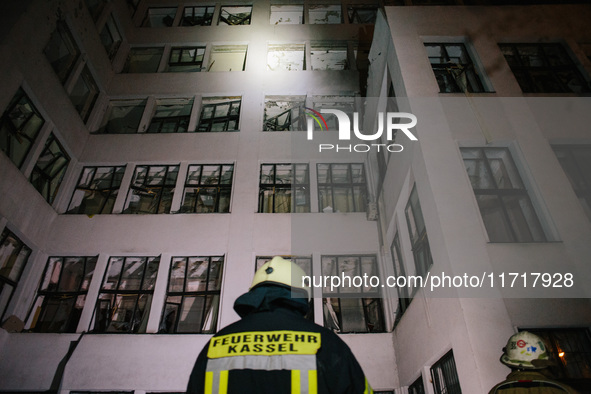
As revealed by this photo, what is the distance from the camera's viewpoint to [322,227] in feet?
30.0


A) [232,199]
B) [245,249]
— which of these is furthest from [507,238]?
[232,199]

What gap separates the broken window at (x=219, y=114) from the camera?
11.7 m

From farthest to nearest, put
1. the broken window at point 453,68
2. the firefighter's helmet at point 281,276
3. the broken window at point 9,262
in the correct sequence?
the broken window at point 9,262 < the broken window at point 453,68 < the firefighter's helmet at point 281,276

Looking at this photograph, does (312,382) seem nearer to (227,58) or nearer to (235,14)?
(227,58)

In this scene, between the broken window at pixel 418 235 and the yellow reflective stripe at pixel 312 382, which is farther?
the broken window at pixel 418 235

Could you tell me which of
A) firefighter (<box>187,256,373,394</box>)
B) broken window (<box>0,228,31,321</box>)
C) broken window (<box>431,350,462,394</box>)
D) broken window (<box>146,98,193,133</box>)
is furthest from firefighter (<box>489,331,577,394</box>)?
broken window (<box>146,98,193,133</box>)

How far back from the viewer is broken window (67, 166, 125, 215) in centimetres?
998

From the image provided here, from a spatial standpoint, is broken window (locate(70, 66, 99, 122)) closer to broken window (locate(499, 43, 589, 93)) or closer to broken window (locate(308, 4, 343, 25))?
broken window (locate(308, 4, 343, 25))

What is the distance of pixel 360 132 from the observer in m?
11.3

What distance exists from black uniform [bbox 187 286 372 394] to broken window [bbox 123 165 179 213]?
836 centimetres

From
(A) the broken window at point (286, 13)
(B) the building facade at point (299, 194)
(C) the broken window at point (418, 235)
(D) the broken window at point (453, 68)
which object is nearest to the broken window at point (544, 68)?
(B) the building facade at point (299, 194)

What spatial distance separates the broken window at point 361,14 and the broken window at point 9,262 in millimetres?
13656

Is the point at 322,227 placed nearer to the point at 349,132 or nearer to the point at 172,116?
the point at 349,132

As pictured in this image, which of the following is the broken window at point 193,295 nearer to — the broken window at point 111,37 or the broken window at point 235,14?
the broken window at point 111,37
